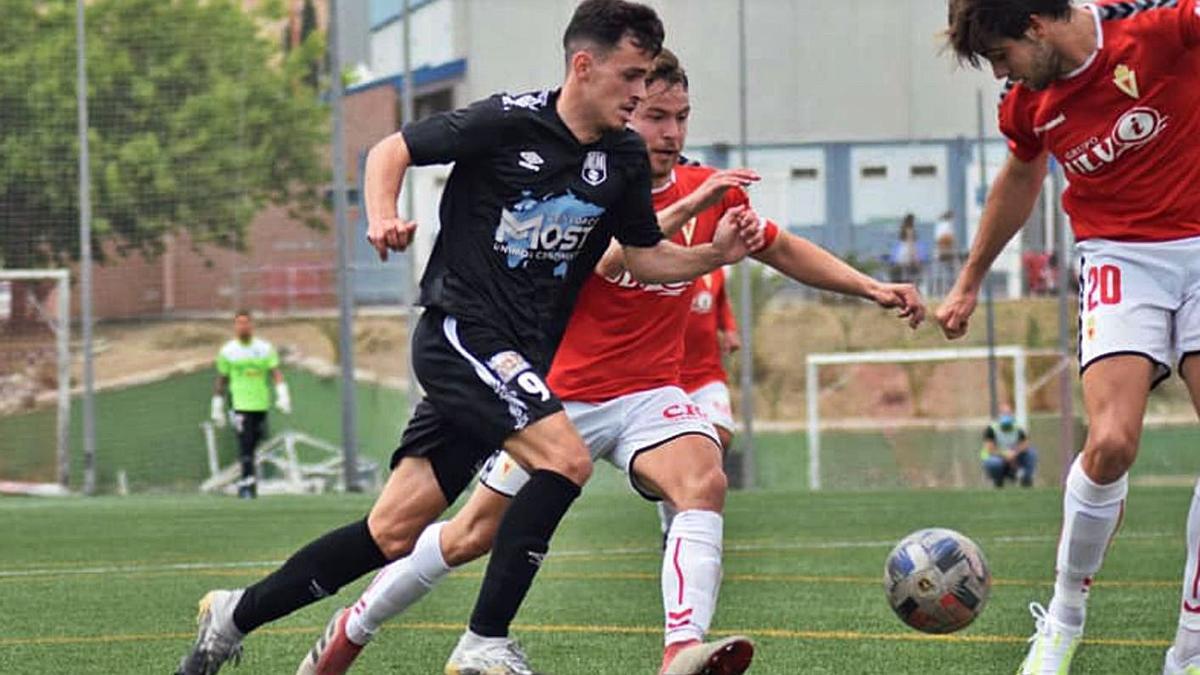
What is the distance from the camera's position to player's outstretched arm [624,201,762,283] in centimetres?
679

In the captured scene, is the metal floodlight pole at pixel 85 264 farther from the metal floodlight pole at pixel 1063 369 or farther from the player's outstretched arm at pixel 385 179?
the player's outstretched arm at pixel 385 179

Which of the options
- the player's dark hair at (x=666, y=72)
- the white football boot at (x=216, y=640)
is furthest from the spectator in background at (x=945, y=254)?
the white football boot at (x=216, y=640)

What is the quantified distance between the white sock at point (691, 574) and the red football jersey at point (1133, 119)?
1.50 metres

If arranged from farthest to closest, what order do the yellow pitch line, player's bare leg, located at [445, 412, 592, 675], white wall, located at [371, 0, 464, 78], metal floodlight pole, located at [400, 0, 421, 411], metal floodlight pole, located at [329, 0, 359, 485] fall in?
1. white wall, located at [371, 0, 464, 78]
2. metal floodlight pole, located at [400, 0, 421, 411]
3. metal floodlight pole, located at [329, 0, 359, 485]
4. the yellow pitch line
5. player's bare leg, located at [445, 412, 592, 675]

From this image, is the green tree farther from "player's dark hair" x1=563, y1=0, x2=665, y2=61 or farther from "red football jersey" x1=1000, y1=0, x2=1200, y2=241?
"red football jersey" x1=1000, y1=0, x2=1200, y2=241

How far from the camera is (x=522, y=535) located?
600cm

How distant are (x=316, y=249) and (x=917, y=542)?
22.9 metres

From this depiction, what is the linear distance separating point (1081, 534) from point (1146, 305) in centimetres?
70

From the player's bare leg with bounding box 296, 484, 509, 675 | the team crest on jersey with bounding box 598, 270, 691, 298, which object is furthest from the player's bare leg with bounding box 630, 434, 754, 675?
the team crest on jersey with bounding box 598, 270, 691, 298

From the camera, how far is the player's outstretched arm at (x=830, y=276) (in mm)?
6941

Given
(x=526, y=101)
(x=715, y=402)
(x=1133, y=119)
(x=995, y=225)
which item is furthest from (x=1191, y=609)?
(x=715, y=402)

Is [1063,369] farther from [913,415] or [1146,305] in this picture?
[1146,305]

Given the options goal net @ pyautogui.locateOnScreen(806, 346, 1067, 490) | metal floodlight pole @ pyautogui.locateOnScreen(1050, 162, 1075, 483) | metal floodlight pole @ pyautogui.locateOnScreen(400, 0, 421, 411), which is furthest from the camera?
goal net @ pyautogui.locateOnScreen(806, 346, 1067, 490)

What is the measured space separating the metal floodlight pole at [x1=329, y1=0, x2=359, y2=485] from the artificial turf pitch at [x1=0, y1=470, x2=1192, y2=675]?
720 cm
